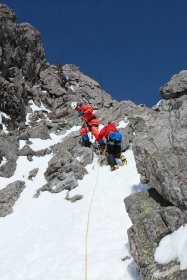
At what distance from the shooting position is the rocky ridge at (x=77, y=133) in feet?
31.2

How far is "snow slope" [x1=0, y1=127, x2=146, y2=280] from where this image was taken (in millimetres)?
10891

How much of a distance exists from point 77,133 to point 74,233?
50.9 ft

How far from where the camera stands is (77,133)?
92.9ft

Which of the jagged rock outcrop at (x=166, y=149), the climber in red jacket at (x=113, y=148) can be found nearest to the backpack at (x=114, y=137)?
the climber in red jacket at (x=113, y=148)

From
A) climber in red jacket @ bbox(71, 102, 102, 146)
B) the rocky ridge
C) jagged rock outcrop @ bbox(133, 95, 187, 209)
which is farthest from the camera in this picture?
climber in red jacket @ bbox(71, 102, 102, 146)

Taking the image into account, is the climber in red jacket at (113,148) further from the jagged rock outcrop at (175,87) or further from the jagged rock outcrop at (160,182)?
the jagged rock outcrop at (175,87)

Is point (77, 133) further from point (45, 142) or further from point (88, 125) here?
point (45, 142)

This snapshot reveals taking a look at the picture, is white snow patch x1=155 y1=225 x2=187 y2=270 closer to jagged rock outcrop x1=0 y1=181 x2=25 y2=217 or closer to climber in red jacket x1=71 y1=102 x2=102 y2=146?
jagged rock outcrop x1=0 y1=181 x2=25 y2=217

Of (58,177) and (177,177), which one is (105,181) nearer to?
(58,177)

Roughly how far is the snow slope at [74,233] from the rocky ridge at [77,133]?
1.12 m

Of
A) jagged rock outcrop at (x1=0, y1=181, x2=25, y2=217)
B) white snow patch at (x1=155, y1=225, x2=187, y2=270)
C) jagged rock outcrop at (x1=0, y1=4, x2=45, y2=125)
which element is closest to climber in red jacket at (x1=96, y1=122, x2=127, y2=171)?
jagged rock outcrop at (x1=0, y1=181, x2=25, y2=217)

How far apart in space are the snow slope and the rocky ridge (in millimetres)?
1115

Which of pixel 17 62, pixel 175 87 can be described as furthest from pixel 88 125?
pixel 17 62

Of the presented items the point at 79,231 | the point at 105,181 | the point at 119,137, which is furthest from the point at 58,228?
the point at 119,137
